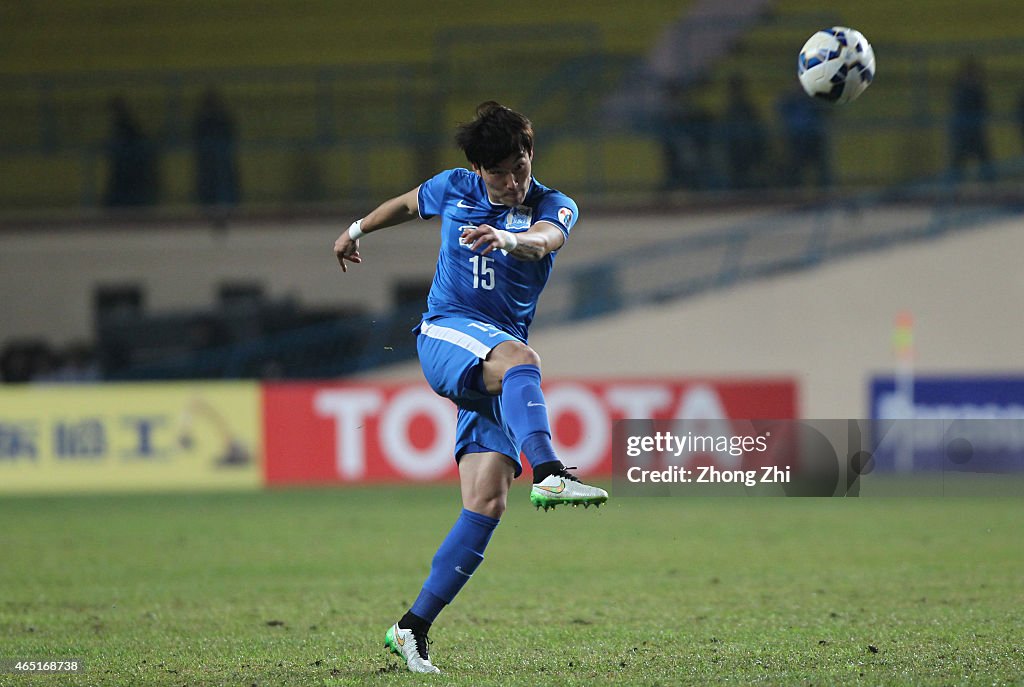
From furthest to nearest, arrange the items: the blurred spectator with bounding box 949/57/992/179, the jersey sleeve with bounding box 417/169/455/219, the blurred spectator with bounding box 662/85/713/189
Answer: the blurred spectator with bounding box 662/85/713/189
the blurred spectator with bounding box 949/57/992/179
the jersey sleeve with bounding box 417/169/455/219

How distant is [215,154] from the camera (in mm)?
19359

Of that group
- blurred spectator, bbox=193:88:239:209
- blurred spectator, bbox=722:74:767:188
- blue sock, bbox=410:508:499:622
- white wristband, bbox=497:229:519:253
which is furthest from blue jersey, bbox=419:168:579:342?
blurred spectator, bbox=193:88:239:209

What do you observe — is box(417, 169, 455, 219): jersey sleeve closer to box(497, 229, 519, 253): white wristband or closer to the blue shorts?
the blue shorts

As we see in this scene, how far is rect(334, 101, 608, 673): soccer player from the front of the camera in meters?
5.14

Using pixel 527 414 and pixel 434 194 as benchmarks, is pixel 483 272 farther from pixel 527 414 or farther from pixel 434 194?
pixel 527 414

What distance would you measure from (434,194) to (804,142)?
1324 centimetres

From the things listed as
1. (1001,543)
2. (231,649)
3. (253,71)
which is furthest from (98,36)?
(231,649)

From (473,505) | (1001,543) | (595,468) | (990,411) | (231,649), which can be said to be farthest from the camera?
(990,411)

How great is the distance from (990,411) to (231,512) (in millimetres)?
8457

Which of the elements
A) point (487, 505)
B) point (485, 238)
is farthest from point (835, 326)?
point (485, 238)

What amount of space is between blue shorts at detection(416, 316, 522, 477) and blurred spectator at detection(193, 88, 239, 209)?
1445cm

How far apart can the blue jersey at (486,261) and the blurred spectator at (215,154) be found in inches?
563

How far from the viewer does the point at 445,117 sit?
19438mm

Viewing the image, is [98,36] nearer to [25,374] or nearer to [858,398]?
[25,374]
